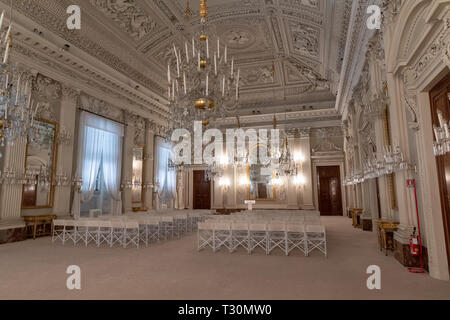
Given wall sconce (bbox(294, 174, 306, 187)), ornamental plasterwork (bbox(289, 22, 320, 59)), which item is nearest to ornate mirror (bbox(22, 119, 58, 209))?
ornamental plasterwork (bbox(289, 22, 320, 59))

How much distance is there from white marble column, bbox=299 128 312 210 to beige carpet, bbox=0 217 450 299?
810 cm

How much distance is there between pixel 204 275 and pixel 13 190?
6019mm

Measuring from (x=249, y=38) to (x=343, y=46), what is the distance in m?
3.38

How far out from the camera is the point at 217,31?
9539 millimetres

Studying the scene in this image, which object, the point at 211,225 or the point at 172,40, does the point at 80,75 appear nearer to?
the point at 172,40

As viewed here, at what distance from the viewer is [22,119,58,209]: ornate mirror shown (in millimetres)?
7242

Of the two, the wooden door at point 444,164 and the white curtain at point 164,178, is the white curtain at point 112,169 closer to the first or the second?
the white curtain at point 164,178

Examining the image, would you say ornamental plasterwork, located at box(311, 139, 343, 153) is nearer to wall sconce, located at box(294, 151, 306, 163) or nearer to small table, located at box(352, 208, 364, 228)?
wall sconce, located at box(294, 151, 306, 163)

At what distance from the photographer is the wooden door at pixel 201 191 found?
15758 mm

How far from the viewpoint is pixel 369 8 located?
5.70 metres

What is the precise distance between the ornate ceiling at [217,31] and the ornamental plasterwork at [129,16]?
27 mm

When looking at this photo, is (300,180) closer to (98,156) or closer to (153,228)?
(153,228)

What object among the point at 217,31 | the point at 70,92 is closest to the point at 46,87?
the point at 70,92
